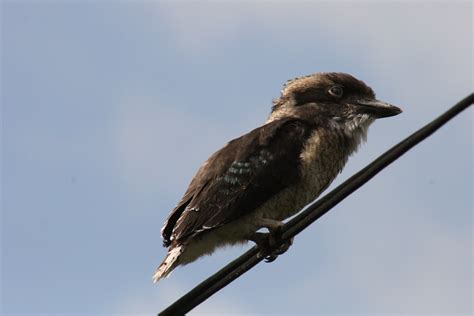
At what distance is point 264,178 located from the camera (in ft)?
24.5

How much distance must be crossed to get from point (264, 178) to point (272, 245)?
614 millimetres

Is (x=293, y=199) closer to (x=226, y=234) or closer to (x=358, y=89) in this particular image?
(x=226, y=234)

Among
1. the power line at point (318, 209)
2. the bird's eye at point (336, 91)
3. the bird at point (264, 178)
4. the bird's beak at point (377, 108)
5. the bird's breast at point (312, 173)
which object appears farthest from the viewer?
the bird's eye at point (336, 91)

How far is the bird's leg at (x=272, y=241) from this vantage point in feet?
23.2

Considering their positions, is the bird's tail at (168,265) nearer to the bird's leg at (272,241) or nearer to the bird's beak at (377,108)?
the bird's leg at (272,241)

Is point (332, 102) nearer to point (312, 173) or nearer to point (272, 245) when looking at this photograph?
point (312, 173)

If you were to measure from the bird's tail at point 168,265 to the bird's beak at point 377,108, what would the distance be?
6.66 feet

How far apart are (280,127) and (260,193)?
0.65 metres

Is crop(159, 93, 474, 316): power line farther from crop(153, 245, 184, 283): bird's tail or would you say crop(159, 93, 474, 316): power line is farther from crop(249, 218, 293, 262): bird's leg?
crop(153, 245, 184, 283): bird's tail

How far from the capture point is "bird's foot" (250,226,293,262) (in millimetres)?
7034

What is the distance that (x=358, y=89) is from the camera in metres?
8.50

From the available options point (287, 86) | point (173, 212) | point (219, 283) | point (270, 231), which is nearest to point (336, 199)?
point (219, 283)

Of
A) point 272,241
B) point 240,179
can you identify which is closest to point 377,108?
point 240,179

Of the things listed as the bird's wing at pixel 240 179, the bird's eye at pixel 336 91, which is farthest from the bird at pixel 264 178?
the bird's eye at pixel 336 91
